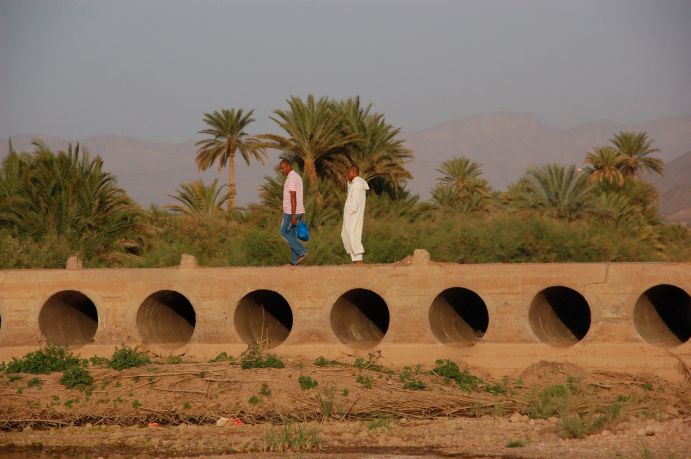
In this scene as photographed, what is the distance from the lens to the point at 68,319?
21.7 metres

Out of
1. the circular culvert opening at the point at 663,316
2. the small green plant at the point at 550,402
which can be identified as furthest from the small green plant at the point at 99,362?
the circular culvert opening at the point at 663,316

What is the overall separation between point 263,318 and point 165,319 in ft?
6.55

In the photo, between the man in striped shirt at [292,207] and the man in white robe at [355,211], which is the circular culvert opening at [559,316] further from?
the man in striped shirt at [292,207]

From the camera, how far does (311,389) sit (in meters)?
16.7

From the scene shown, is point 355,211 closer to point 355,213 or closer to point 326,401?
point 355,213

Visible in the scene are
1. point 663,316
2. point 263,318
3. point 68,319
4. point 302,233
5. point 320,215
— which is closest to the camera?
point 302,233

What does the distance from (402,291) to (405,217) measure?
946 inches

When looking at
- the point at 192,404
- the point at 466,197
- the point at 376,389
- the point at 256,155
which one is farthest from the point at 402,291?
the point at 466,197

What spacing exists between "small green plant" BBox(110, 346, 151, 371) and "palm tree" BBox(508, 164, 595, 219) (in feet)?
81.6

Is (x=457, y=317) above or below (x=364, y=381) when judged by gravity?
above

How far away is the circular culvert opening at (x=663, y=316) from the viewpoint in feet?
57.6

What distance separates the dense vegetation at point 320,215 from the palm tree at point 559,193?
0.05 metres

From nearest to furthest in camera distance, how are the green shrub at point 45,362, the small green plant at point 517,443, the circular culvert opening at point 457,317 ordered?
the small green plant at point 517,443 < the green shrub at point 45,362 < the circular culvert opening at point 457,317

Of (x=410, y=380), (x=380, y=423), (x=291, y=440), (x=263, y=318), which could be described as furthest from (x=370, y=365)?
(x=263, y=318)
